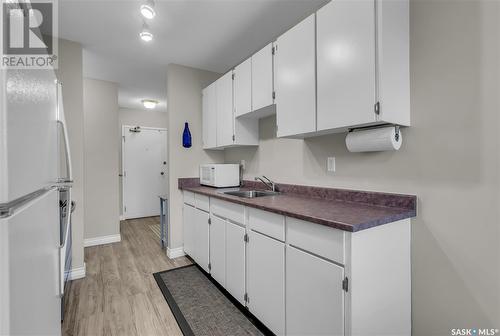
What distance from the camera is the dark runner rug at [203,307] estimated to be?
1709mm

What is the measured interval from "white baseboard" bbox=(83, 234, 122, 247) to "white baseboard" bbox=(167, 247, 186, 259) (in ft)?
3.91

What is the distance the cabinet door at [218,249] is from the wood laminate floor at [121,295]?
507mm

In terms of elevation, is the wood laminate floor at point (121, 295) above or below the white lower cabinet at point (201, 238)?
below

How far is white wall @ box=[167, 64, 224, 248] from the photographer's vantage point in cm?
306

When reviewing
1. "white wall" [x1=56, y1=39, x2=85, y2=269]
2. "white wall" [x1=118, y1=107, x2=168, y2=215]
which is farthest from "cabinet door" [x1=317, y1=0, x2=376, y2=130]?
"white wall" [x1=118, y1=107, x2=168, y2=215]

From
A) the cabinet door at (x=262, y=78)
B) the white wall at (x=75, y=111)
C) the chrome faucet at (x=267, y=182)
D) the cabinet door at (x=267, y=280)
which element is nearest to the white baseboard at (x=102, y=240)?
the white wall at (x=75, y=111)

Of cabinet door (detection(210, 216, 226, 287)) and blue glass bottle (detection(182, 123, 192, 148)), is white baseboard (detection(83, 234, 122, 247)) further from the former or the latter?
cabinet door (detection(210, 216, 226, 287))

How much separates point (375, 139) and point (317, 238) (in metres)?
0.72

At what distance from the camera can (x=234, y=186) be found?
2.97 meters

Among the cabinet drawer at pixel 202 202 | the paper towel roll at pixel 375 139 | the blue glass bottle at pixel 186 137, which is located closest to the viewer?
the paper towel roll at pixel 375 139

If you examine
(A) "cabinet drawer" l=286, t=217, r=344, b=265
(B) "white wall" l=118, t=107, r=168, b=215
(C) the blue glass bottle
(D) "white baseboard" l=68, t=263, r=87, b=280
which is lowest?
(D) "white baseboard" l=68, t=263, r=87, b=280

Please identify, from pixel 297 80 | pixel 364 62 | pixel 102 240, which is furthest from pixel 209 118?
pixel 102 240

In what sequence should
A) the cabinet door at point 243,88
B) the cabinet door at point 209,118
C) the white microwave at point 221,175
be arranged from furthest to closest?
the cabinet door at point 209,118
the white microwave at point 221,175
the cabinet door at point 243,88

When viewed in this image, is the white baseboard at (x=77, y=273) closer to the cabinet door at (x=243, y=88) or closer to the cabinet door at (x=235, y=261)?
the cabinet door at (x=235, y=261)
